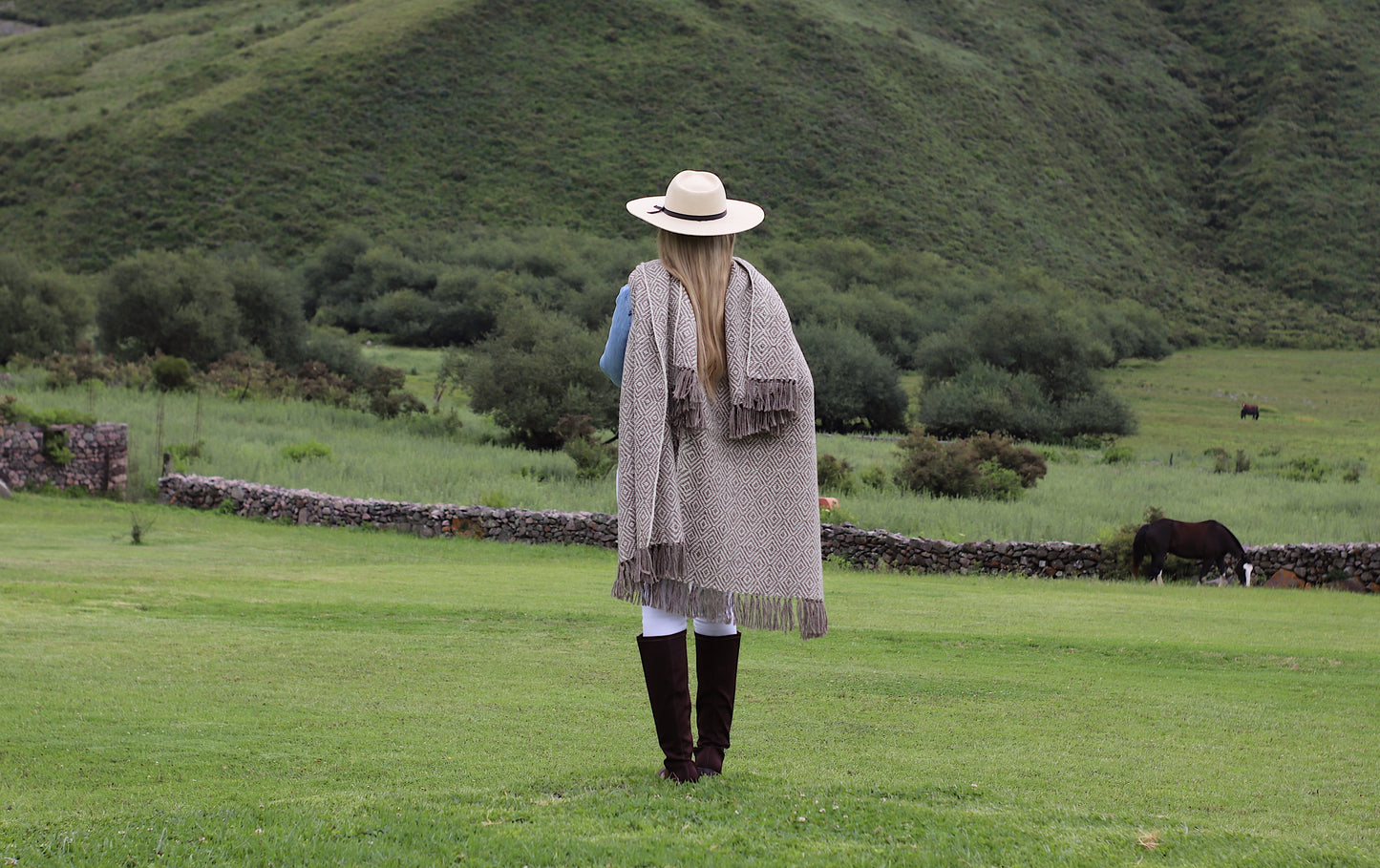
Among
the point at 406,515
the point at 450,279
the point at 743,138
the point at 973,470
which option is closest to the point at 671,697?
→ the point at 406,515

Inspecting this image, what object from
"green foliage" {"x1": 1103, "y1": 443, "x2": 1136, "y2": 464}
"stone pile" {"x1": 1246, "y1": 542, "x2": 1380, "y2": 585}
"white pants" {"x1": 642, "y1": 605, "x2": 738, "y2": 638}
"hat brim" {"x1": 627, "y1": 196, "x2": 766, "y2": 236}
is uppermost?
"green foliage" {"x1": 1103, "y1": 443, "x2": 1136, "y2": 464}

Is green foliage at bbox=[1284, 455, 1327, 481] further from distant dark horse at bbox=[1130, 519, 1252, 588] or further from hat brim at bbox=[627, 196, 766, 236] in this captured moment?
hat brim at bbox=[627, 196, 766, 236]

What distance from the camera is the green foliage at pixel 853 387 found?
4916 cm

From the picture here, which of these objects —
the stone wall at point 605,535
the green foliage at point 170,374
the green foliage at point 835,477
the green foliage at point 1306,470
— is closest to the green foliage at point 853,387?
the green foliage at point 1306,470

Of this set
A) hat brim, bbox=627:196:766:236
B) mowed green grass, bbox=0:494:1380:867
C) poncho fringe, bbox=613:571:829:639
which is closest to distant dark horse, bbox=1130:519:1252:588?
mowed green grass, bbox=0:494:1380:867

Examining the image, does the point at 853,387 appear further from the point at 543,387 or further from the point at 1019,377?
the point at 543,387

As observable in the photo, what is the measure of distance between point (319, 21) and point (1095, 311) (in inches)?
2566

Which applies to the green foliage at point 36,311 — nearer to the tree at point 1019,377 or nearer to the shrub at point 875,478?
the shrub at point 875,478

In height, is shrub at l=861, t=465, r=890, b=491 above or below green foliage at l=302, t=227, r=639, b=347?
below

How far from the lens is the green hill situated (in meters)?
77.9

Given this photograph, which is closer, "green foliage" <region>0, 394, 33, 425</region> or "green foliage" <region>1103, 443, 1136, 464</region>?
"green foliage" <region>0, 394, 33, 425</region>

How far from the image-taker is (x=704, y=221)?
4836 mm

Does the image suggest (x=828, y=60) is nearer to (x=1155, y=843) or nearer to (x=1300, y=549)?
(x=1300, y=549)

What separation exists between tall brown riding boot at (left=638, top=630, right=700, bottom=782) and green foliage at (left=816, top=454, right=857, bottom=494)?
2167cm
